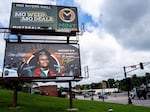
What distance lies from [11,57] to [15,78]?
→ 85.0 inches

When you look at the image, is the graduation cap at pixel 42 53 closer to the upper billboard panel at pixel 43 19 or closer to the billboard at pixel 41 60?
the billboard at pixel 41 60

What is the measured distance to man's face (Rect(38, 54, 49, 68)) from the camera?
24822 millimetres

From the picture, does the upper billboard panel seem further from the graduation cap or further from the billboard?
the graduation cap

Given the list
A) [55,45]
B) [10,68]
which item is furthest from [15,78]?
[55,45]

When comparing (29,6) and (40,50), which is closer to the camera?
(40,50)

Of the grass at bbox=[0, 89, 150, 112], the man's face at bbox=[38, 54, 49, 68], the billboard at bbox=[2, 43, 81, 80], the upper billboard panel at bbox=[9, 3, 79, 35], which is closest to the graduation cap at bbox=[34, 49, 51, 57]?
the billboard at bbox=[2, 43, 81, 80]

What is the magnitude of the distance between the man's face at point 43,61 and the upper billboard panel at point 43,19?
2933mm

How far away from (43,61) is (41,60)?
22 cm

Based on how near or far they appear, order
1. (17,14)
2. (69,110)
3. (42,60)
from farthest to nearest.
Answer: (17,14)
(42,60)
(69,110)

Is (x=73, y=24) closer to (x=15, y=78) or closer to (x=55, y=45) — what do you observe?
(x=55, y=45)

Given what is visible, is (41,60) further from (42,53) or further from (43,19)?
(43,19)

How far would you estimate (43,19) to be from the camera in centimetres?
2716

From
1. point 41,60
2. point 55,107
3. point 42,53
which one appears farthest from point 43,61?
point 55,107

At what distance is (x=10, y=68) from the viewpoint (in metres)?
23.9
